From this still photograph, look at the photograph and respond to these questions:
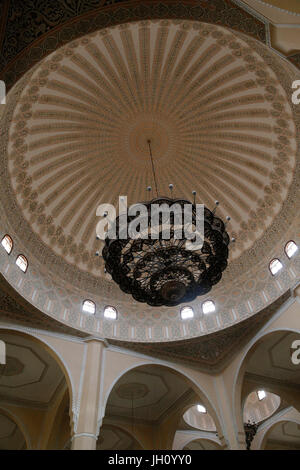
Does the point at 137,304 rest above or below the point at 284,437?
above

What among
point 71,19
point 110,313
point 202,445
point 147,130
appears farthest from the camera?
point 202,445

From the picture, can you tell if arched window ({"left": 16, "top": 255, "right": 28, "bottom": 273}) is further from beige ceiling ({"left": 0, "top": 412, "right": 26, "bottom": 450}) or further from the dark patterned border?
beige ceiling ({"left": 0, "top": 412, "right": 26, "bottom": 450})

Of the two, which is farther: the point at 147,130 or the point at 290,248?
the point at 147,130

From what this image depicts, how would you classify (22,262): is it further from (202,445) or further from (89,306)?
(202,445)

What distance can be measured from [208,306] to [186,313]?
745 millimetres

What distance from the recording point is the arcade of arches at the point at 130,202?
943 cm

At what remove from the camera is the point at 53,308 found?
10.4m

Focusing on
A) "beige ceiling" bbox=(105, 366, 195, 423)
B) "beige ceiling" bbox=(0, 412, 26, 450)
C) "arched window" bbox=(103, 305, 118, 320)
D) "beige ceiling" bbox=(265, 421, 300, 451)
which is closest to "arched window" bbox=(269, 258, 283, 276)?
"beige ceiling" bbox=(105, 366, 195, 423)

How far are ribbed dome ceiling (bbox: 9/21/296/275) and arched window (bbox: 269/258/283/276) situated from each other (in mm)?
1033

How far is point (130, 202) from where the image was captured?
1259 cm

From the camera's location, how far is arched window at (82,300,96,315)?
1122cm

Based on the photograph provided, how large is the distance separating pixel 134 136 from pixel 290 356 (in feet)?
27.9

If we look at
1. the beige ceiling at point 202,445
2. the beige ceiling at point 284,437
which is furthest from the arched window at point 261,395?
the beige ceiling at point 202,445

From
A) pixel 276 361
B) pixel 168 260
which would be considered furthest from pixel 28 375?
pixel 276 361
